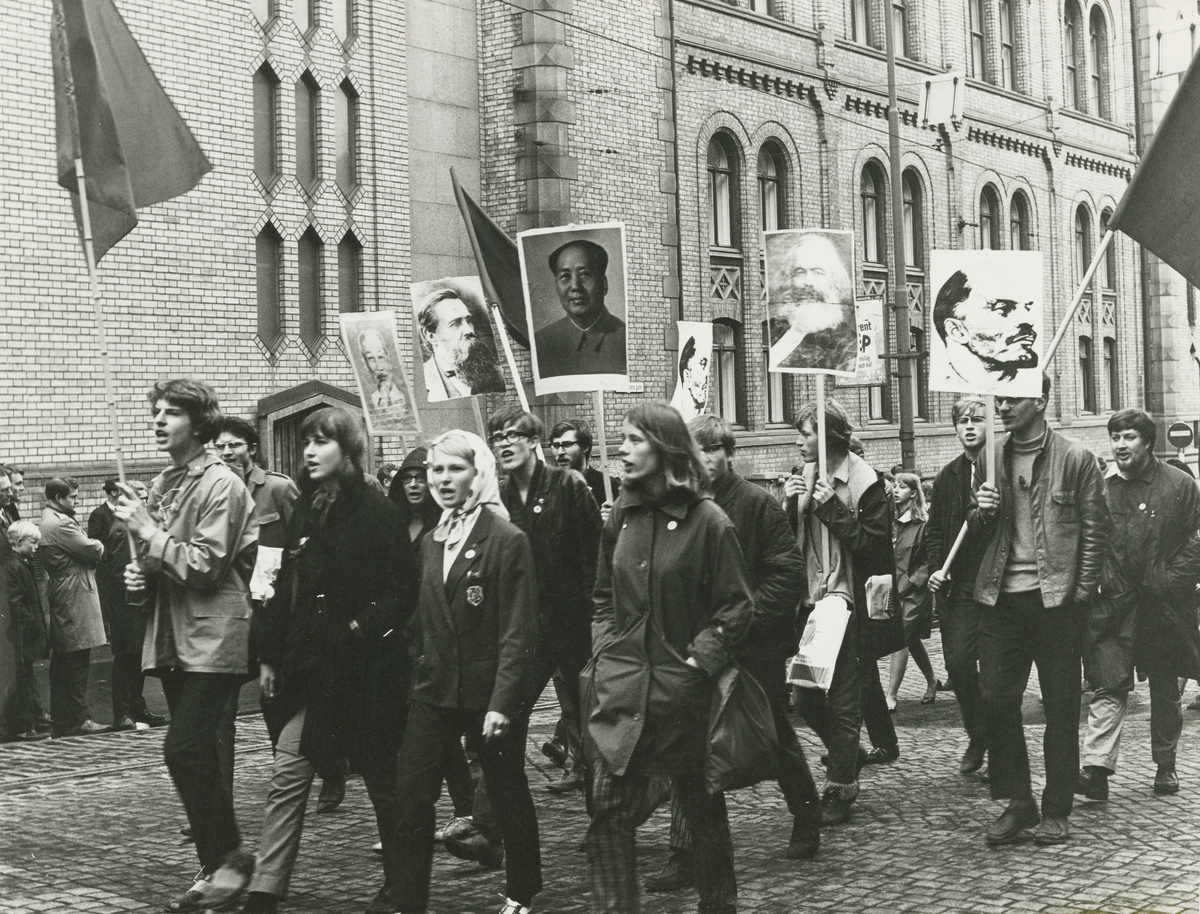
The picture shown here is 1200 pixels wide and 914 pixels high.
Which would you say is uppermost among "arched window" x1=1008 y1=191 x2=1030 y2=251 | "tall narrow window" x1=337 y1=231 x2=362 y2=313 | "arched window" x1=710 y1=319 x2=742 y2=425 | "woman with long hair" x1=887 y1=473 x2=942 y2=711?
"arched window" x1=1008 y1=191 x2=1030 y2=251

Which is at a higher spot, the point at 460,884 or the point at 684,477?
the point at 684,477

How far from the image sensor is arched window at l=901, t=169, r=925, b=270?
101 feet

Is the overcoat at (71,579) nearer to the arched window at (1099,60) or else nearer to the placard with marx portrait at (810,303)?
the placard with marx portrait at (810,303)

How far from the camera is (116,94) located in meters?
7.09

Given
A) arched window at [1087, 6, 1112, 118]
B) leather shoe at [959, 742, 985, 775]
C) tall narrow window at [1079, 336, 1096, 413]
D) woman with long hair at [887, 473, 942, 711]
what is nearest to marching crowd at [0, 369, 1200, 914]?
leather shoe at [959, 742, 985, 775]

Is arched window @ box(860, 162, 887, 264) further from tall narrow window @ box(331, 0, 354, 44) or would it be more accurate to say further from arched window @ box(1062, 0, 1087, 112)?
tall narrow window @ box(331, 0, 354, 44)

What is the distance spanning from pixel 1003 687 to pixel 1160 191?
260 centimetres

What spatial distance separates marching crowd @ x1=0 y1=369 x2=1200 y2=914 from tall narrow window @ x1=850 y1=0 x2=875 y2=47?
22269 mm

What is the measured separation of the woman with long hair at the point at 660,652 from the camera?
17.4 ft

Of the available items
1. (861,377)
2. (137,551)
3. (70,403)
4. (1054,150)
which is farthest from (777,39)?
(137,551)

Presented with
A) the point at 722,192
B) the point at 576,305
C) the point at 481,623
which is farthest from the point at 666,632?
→ the point at 722,192

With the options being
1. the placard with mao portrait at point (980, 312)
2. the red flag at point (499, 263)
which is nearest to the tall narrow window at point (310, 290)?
the red flag at point (499, 263)

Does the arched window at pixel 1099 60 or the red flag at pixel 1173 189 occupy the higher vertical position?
the arched window at pixel 1099 60

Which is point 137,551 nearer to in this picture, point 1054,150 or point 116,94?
point 116,94
